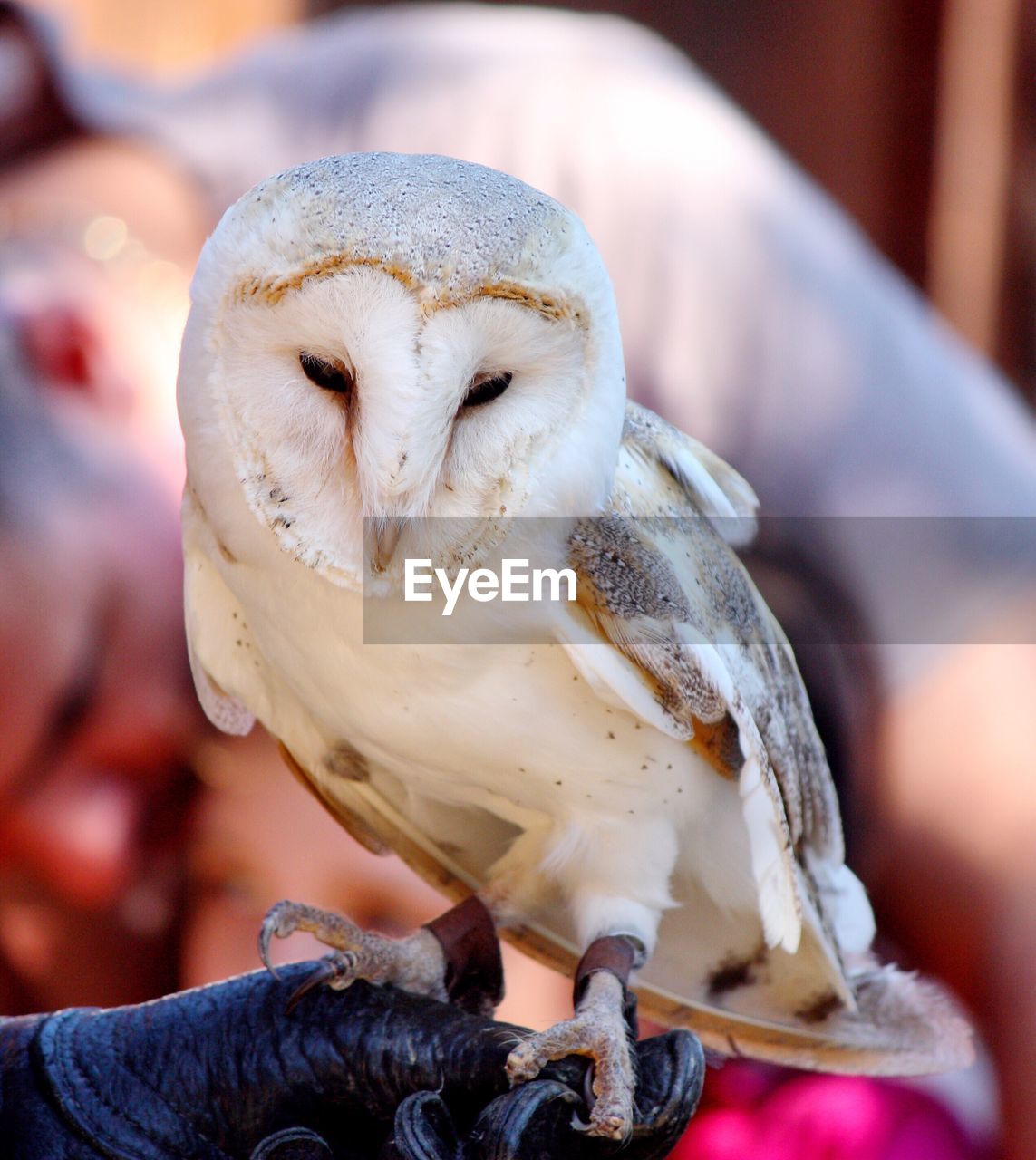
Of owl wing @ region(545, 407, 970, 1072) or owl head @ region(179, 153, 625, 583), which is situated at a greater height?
owl head @ region(179, 153, 625, 583)

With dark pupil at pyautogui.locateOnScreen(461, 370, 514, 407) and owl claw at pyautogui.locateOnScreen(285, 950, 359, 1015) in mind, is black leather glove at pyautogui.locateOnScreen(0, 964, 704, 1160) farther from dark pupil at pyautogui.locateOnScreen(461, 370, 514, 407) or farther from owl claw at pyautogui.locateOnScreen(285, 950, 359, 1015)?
dark pupil at pyautogui.locateOnScreen(461, 370, 514, 407)

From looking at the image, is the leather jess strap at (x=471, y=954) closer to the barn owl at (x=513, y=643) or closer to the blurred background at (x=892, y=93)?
the barn owl at (x=513, y=643)

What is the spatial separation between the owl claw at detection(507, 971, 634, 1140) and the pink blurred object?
47.0 inches

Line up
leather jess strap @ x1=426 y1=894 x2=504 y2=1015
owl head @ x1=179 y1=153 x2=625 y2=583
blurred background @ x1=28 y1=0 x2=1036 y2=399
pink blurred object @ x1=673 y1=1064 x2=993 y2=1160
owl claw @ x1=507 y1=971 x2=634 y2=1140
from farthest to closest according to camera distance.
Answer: blurred background @ x1=28 y1=0 x2=1036 y2=399, pink blurred object @ x1=673 y1=1064 x2=993 y2=1160, leather jess strap @ x1=426 y1=894 x2=504 y2=1015, owl claw @ x1=507 y1=971 x2=634 y2=1140, owl head @ x1=179 y1=153 x2=625 y2=583

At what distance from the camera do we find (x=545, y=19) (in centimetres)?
207

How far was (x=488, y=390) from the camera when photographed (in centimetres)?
53

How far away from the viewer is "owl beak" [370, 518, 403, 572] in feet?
1.71

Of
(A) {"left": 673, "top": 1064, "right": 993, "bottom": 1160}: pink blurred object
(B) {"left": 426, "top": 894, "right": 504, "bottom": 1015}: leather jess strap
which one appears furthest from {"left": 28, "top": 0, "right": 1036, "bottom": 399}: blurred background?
(B) {"left": 426, "top": 894, "right": 504, "bottom": 1015}: leather jess strap

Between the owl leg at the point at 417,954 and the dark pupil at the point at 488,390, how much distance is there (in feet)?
0.93

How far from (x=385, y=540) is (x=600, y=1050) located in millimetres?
272

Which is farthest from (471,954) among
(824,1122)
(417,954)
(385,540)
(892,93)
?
(892,93)

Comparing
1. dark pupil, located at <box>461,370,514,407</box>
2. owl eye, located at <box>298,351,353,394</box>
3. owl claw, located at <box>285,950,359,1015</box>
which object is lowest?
owl claw, located at <box>285,950,359,1015</box>

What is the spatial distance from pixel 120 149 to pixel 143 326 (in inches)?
13.1

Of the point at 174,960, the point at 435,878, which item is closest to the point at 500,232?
the point at 435,878
